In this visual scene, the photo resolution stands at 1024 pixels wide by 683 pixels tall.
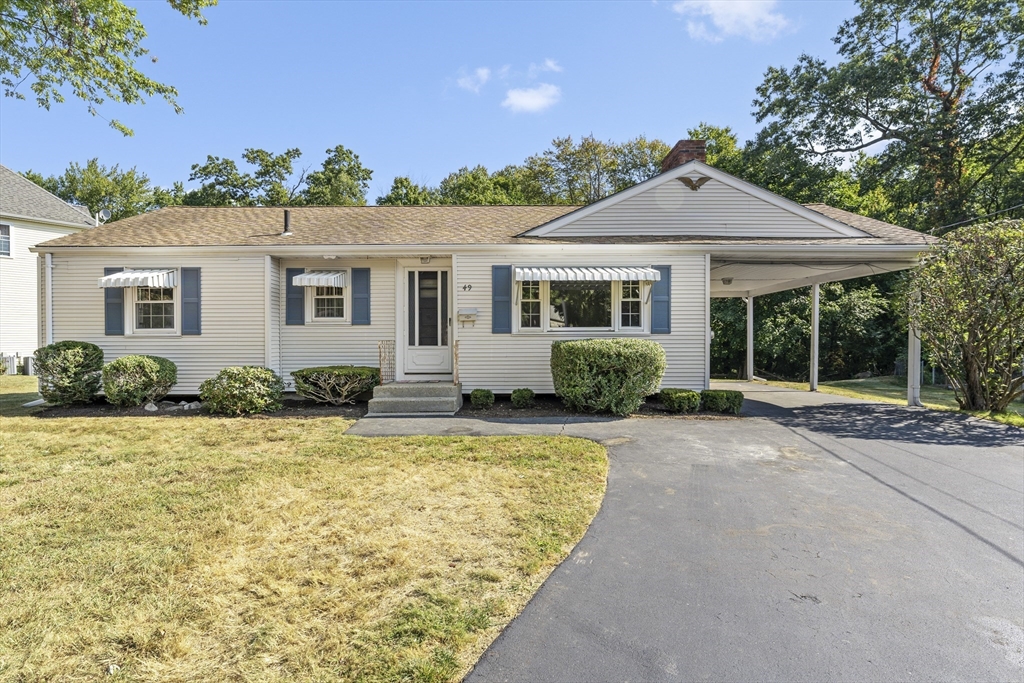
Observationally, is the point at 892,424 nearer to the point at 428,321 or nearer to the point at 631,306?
the point at 631,306

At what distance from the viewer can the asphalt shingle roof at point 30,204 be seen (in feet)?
61.1

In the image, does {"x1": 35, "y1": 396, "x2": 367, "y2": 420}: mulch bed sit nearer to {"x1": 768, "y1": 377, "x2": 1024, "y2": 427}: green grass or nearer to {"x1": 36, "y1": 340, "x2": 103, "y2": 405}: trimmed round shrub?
{"x1": 36, "y1": 340, "x2": 103, "y2": 405}: trimmed round shrub

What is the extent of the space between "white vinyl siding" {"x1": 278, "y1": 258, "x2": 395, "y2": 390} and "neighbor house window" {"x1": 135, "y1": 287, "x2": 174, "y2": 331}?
226cm

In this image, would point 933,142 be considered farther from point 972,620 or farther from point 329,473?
point 329,473

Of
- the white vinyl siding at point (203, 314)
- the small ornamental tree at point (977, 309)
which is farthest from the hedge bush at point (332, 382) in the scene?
the small ornamental tree at point (977, 309)

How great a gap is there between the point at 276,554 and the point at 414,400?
5371mm

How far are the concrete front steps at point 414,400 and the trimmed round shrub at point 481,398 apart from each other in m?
0.27

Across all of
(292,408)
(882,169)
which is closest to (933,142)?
(882,169)

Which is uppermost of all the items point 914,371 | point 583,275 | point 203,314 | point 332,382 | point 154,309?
point 583,275

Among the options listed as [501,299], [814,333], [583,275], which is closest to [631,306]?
[583,275]

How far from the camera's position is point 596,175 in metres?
29.1

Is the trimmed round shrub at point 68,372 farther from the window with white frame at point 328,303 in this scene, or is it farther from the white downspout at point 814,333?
the white downspout at point 814,333

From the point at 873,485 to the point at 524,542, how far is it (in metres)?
3.85

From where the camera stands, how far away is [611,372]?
8336 mm
